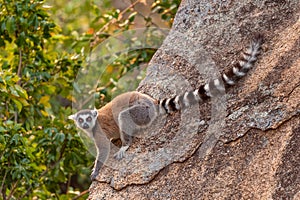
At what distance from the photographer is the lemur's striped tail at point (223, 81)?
4.80m

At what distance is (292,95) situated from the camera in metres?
4.39

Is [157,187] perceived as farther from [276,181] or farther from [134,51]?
[134,51]

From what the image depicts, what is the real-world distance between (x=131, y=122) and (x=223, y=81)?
96cm

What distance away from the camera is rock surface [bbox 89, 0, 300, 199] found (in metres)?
4.23

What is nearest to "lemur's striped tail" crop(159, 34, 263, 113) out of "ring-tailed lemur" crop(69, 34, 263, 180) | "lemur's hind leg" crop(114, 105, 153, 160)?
"ring-tailed lemur" crop(69, 34, 263, 180)

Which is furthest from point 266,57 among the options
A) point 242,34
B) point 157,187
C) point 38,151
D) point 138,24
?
point 138,24

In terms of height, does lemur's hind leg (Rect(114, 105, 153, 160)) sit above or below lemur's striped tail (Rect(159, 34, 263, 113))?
below

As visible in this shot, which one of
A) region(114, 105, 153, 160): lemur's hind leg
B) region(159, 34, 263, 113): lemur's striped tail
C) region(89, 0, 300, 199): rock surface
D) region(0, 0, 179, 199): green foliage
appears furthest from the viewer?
region(0, 0, 179, 199): green foliage

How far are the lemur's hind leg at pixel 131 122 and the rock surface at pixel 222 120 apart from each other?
0.33 feet

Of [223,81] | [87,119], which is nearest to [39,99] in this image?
[87,119]

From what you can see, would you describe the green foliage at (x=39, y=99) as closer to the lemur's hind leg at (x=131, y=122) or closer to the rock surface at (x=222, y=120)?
the lemur's hind leg at (x=131, y=122)

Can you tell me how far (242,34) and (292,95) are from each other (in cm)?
97

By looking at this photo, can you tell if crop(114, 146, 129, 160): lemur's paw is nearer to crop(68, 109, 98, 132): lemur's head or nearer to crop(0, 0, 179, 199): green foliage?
crop(68, 109, 98, 132): lemur's head

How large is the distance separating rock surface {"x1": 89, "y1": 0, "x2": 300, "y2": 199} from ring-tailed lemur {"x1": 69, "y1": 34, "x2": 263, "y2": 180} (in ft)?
0.21
